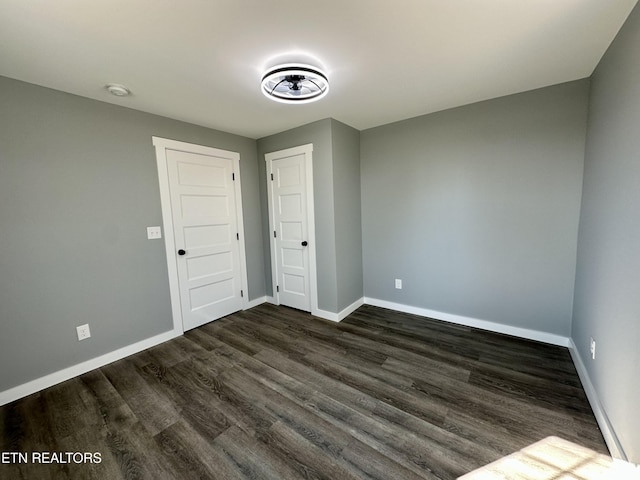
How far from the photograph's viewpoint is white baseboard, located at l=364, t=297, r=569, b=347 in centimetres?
239

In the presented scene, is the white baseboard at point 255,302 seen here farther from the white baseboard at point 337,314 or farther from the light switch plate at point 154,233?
the light switch plate at point 154,233

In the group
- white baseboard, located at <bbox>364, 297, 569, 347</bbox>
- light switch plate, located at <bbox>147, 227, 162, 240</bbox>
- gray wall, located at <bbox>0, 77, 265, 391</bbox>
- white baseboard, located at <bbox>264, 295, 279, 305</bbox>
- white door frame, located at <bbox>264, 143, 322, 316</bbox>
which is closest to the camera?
gray wall, located at <bbox>0, 77, 265, 391</bbox>

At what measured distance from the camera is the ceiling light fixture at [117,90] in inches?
78.2

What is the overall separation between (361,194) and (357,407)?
247 cm

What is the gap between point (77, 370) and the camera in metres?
2.16

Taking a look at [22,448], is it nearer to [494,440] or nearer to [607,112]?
[494,440]

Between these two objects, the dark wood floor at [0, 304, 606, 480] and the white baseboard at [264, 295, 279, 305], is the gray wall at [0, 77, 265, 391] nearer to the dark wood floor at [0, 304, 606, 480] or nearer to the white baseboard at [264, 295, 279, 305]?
the dark wood floor at [0, 304, 606, 480]

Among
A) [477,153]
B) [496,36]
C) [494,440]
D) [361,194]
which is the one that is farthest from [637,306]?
[361,194]

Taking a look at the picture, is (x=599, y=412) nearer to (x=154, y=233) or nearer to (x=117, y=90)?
(x=154, y=233)

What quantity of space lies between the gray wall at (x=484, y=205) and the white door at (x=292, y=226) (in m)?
0.84

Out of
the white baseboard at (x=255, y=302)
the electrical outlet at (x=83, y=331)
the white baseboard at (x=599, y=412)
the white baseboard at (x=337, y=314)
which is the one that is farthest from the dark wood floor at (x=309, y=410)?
the white baseboard at (x=255, y=302)

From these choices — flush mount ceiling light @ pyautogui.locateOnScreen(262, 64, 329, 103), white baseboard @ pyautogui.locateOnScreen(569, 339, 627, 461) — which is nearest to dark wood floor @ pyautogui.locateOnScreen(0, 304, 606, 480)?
white baseboard @ pyautogui.locateOnScreen(569, 339, 627, 461)

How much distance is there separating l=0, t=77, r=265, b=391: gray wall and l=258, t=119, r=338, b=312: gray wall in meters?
1.34

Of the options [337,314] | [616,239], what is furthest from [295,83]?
[337,314]
